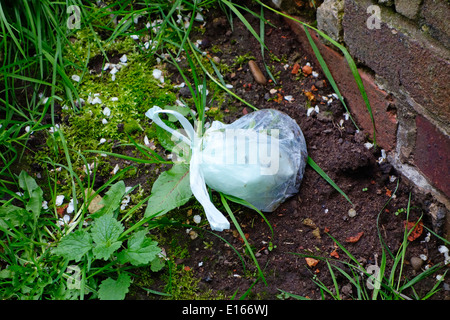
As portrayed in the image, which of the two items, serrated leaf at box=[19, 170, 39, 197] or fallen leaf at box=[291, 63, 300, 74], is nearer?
serrated leaf at box=[19, 170, 39, 197]

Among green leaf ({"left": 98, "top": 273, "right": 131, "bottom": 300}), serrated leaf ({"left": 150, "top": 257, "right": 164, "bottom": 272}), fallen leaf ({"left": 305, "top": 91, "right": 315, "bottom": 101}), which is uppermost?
fallen leaf ({"left": 305, "top": 91, "right": 315, "bottom": 101})

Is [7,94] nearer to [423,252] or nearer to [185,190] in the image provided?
[185,190]

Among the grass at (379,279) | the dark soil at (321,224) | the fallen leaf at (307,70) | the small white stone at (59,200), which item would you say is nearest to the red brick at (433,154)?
the dark soil at (321,224)

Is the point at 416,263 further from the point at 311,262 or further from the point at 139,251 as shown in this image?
the point at 139,251

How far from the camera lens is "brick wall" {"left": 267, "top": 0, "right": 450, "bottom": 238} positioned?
1403 mm

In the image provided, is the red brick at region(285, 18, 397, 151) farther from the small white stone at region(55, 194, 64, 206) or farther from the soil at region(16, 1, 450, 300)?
the small white stone at region(55, 194, 64, 206)

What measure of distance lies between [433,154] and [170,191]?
874 millimetres

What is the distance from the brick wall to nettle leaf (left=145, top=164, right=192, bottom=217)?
73 centimetres

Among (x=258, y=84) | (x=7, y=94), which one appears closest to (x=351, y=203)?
(x=258, y=84)

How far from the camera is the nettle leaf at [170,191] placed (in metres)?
1.61

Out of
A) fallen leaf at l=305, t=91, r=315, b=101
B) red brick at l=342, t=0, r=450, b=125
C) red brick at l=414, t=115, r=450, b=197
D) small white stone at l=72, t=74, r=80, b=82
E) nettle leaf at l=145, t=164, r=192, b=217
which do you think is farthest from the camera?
small white stone at l=72, t=74, r=80, b=82

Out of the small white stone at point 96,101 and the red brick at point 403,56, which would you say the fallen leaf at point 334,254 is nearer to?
the red brick at point 403,56

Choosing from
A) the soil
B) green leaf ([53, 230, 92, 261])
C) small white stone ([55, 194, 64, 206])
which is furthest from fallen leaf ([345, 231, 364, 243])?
small white stone ([55, 194, 64, 206])

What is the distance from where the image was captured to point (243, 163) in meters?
1.61
